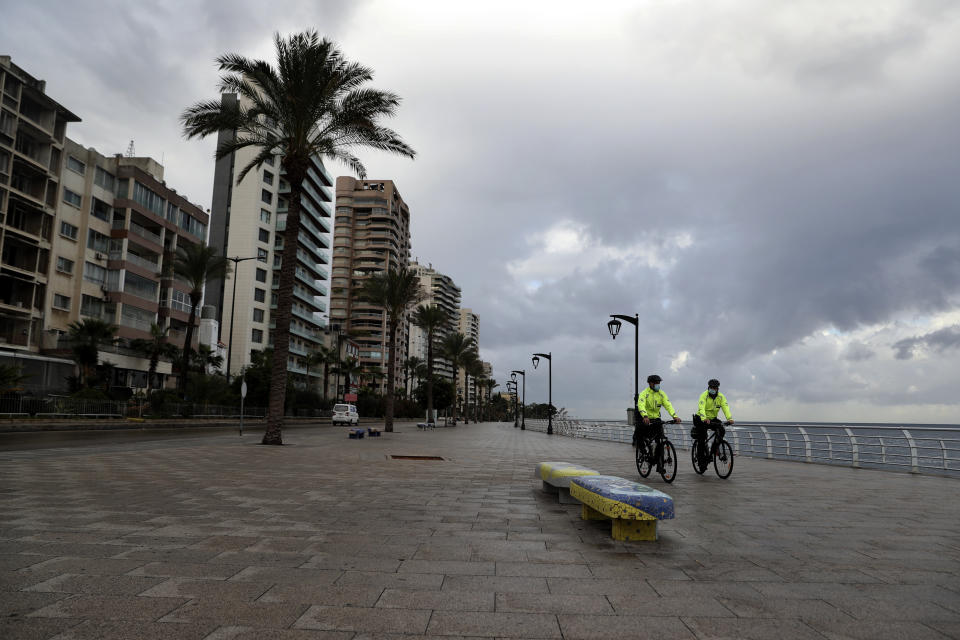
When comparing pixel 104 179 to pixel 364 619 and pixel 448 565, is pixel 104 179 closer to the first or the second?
pixel 448 565

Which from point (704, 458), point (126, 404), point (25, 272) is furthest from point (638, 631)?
point (25, 272)

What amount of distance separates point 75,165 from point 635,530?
5594cm

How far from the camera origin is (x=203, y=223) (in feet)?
211

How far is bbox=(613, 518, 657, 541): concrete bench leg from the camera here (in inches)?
227

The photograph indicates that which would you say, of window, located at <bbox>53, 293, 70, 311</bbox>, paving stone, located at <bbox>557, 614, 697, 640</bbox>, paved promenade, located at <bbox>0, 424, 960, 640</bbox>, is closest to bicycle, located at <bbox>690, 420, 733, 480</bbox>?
paved promenade, located at <bbox>0, 424, 960, 640</bbox>

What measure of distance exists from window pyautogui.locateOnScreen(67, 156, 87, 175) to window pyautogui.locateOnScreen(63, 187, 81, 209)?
1868mm

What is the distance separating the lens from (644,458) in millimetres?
11062

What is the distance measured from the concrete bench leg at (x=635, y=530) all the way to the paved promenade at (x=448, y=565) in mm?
181

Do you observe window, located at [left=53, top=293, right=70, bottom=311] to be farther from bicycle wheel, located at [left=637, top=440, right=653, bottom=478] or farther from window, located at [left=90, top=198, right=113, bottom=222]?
bicycle wheel, located at [left=637, top=440, right=653, bottom=478]

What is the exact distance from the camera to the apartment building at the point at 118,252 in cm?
4747

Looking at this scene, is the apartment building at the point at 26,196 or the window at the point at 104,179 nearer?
the apartment building at the point at 26,196

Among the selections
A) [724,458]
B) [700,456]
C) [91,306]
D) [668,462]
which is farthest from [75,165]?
[724,458]

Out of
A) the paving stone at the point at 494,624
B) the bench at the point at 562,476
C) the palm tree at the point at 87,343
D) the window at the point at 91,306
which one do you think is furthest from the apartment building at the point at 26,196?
the paving stone at the point at 494,624

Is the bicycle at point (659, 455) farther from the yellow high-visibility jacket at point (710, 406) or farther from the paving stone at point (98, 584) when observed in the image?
the paving stone at point (98, 584)
